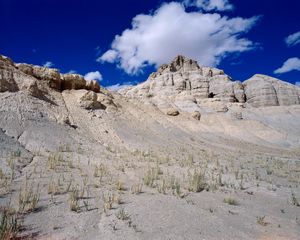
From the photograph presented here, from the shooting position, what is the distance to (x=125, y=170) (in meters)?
11.5

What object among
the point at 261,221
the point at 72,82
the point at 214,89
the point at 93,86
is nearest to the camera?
the point at 261,221

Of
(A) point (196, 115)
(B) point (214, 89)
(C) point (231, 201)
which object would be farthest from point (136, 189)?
(B) point (214, 89)

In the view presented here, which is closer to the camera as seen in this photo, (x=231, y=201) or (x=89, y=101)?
(x=231, y=201)

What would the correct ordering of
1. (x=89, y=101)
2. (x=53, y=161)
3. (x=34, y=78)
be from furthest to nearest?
(x=89, y=101)
(x=34, y=78)
(x=53, y=161)

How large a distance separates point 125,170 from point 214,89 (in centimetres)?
3583

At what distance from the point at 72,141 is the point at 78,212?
Result: 10294 millimetres

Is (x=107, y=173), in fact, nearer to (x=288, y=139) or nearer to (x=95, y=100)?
(x=95, y=100)

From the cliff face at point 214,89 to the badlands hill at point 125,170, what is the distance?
7046 millimetres

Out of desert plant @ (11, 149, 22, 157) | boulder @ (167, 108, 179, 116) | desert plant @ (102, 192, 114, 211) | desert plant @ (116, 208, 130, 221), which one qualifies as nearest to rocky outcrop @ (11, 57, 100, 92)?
boulder @ (167, 108, 179, 116)

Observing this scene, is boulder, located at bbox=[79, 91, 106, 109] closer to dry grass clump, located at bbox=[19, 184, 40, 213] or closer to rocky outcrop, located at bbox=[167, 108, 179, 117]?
rocky outcrop, located at bbox=[167, 108, 179, 117]

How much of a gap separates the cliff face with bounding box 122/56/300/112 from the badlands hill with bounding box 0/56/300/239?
705 centimetres

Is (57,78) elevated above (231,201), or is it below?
above

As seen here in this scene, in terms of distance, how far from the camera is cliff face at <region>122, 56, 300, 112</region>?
4325 cm

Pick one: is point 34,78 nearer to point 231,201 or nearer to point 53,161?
point 53,161
